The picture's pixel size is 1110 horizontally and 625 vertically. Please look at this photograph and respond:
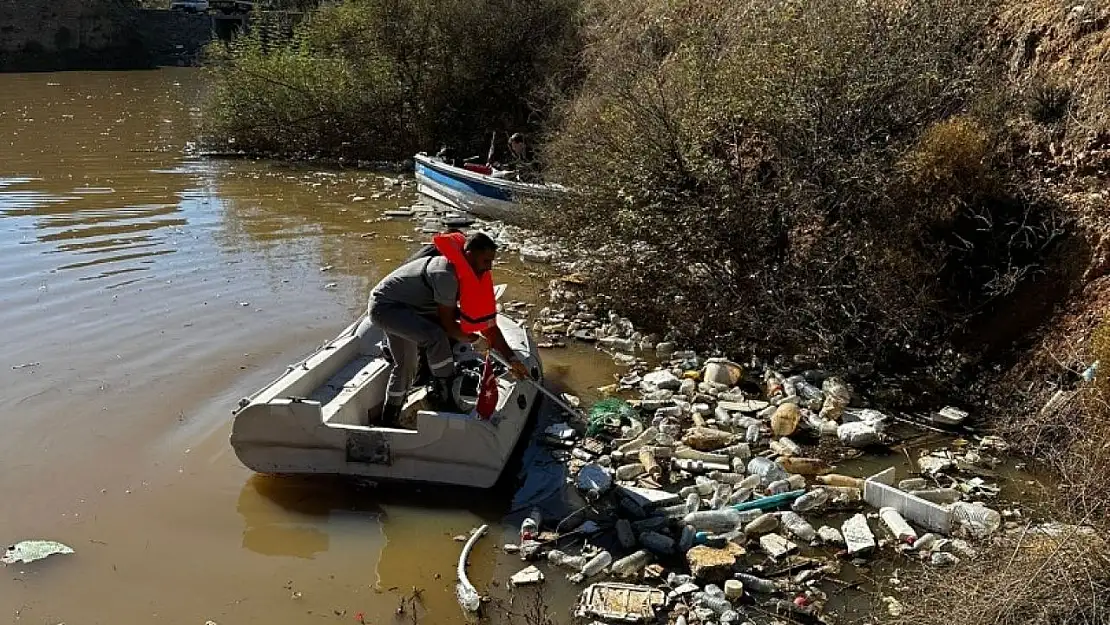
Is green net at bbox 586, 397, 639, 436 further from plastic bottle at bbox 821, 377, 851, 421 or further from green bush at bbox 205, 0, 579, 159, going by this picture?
green bush at bbox 205, 0, 579, 159

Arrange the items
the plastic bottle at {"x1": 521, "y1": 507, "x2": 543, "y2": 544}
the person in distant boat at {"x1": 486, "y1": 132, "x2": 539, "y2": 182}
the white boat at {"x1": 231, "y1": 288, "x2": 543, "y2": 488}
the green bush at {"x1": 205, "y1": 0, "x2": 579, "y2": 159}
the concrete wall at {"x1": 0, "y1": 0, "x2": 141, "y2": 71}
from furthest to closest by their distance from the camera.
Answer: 1. the concrete wall at {"x1": 0, "y1": 0, "x2": 141, "y2": 71}
2. the green bush at {"x1": 205, "y1": 0, "x2": 579, "y2": 159}
3. the person in distant boat at {"x1": 486, "y1": 132, "x2": 539, "y2": 182}
4. the white boat at {"x1": 231, "y1": 288, "x2": 543, "y2": 488}
5. the plastic bottle at {"x1": 521, "y1": 507, "x2": 543, "y2": 544}

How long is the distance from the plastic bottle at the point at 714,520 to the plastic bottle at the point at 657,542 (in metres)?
0.20

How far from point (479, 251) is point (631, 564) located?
208 centimetres

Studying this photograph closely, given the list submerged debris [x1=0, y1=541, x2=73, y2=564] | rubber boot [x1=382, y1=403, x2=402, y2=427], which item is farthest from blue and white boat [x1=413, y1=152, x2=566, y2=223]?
submerged debris [x1=0, y1=541, x2=73, y2=564]

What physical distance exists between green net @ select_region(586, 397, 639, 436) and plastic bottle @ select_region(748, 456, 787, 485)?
1.07 m

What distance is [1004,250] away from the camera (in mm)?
7730

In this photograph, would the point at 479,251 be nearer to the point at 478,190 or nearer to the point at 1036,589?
the point at 1036,589

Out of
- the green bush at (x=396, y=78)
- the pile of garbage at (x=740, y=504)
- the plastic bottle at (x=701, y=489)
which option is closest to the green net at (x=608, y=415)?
the pile of garbage at (x=740, y=504)

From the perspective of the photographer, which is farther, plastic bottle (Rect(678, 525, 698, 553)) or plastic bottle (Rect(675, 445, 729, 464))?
plastic bottle (Rect(675, 445, 729, 464))

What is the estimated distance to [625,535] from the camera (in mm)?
5477

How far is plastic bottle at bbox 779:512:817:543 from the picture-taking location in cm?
547

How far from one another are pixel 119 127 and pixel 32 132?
2.05m

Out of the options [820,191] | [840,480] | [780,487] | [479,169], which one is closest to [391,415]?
[780,487]

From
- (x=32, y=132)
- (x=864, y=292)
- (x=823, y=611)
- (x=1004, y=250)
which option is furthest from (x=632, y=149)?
(x=32, y=132)
